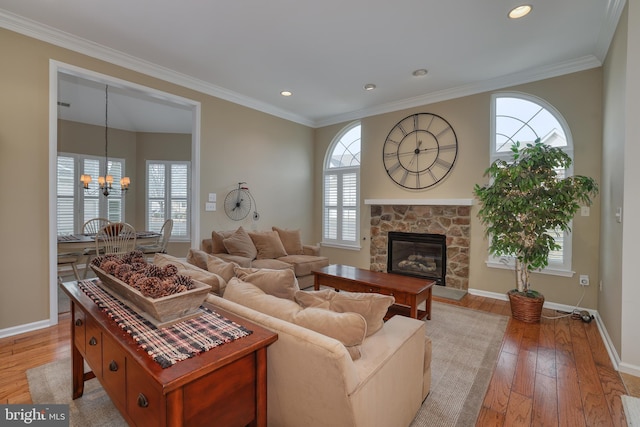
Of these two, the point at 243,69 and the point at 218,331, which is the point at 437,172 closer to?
the point at 243,69

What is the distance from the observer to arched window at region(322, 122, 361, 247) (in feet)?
18.7

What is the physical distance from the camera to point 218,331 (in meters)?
1.25

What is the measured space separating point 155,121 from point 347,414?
273 inches

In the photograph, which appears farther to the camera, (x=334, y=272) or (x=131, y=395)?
(x=334, y=272)

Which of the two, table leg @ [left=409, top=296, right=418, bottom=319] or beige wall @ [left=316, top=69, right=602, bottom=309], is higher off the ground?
beige wall @ [left=316, top=69, right=602, bottom=309]

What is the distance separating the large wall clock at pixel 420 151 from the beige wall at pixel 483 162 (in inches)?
3.8

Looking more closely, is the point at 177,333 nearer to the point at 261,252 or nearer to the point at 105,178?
the point at 261,252

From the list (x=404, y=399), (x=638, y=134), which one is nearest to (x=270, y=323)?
(x=404, y=399)

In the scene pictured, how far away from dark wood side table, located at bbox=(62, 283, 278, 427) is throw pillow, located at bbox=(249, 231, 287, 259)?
9.60 feet

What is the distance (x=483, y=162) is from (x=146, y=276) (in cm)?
437

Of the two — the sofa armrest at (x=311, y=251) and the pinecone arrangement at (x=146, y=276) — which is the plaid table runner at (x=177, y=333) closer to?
the pinecone arrangement at (x=146, y=276)

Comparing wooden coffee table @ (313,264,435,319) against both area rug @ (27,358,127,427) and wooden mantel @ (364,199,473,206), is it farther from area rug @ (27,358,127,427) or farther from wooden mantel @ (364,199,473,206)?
area rug @ (27,358,127,427)

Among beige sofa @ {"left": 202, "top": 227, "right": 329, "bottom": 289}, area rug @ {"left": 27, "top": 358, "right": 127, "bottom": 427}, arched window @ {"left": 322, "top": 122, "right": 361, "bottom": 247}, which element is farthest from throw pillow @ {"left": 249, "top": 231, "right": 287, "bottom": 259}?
area rug @ {"left": 27, "top": 358, "right": 127, "bottom": 427}

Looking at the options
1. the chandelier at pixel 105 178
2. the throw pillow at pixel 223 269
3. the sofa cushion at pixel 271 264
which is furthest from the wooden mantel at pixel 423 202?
the chandelier at pixel 105 178
